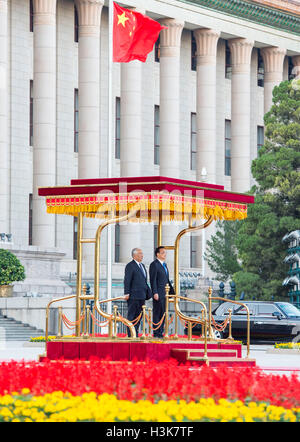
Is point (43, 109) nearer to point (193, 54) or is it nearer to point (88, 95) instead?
point (88, 95)

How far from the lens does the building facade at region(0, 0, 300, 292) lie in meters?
51.5

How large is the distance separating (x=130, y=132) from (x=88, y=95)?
346cm

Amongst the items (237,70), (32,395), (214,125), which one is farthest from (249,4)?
(32,395)

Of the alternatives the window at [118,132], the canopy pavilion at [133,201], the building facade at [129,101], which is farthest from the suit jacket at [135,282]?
the window at [118,132]

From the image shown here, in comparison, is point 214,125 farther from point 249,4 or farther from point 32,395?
point 32,395

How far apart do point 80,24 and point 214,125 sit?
1049cm

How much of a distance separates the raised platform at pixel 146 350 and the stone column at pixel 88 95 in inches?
1371

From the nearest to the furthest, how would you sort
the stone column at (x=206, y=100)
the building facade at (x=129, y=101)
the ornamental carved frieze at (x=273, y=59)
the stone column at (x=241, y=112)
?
1. the building facade at (x=129, y=101)
2. the stone column at (x=206, y=100)
3. the stone column at (x=241, y=112)
4. the ornamental carved frieze at (x=273, y=59)

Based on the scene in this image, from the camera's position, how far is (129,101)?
55.4 metres

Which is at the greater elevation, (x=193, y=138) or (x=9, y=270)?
(x=193, y=138)

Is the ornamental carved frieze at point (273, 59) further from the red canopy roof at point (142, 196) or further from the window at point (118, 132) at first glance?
the red canopy roof at point (142, 196)

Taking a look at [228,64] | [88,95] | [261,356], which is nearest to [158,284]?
[261,356]

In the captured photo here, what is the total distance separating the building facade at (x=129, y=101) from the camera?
51500 millimetres

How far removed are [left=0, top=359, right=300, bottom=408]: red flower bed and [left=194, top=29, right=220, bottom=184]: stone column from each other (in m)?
46.2
